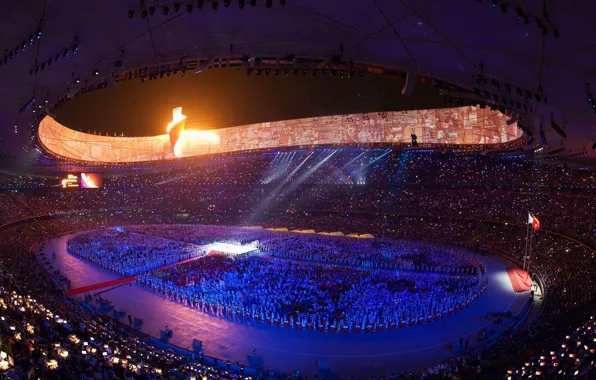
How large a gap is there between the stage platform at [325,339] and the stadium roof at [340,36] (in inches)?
342

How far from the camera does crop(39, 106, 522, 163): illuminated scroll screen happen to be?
25.1 metres

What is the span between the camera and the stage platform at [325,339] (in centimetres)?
1250

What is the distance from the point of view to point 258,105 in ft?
71.6

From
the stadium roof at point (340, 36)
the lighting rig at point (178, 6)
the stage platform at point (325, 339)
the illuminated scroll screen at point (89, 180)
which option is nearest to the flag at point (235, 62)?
the stadium roof at point (340, 36)

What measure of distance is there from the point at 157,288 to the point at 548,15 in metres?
19.5

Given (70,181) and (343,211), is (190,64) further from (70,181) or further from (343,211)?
(70,181)

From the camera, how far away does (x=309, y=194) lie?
4278 cm

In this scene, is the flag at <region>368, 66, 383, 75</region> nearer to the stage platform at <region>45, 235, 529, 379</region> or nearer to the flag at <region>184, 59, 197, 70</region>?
the flag at <region>184, 59, 197, 70</region>

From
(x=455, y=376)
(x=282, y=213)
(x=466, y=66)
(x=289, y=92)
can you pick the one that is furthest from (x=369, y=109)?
(x=282, y=213)

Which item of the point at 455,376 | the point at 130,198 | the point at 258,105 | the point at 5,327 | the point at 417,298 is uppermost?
the point at 258,105

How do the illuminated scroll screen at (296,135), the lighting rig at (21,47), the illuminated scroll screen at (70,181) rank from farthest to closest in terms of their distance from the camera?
the illuminated scroll screen at (70,181) → the illuminated scroll screen at (296,135) → the lighting rig at (21,47)

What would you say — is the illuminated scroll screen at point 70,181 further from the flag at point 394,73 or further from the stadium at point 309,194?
the flag at point 394,73

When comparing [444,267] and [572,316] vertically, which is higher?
[572,316]

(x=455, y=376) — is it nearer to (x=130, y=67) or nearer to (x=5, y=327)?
(x=5, y=327)
